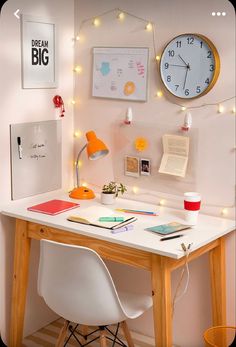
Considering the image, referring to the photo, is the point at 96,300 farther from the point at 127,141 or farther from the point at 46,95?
the point at 46,95

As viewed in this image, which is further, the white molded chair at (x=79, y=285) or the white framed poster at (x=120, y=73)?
the white framed poster at (x=120, y=73)

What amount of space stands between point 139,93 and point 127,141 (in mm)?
276

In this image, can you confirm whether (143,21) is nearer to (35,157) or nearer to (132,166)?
(132,166)

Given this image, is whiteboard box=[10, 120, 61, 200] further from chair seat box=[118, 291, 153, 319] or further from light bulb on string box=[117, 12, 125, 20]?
chair seat box=[118, 291, 153, 319]

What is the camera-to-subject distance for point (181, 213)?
111 inches

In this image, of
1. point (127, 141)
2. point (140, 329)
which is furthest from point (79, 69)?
point (140, 329)

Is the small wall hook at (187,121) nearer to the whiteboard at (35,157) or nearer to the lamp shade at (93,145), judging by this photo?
the lamp shade at (93,145)

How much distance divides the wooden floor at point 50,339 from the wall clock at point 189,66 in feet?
4.50

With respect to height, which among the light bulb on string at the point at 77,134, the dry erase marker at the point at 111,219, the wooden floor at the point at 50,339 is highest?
the light bulb on string at the point at 77,134

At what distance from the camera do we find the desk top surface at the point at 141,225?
236 cm

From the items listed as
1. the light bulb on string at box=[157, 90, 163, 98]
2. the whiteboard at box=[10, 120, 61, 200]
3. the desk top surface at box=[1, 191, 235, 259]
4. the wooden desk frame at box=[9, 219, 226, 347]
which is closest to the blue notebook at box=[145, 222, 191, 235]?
the desk top surface at box=[1, 191, 235, 259]

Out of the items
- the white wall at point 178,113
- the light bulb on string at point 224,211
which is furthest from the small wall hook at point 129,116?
the light bulb on string at point 224,211

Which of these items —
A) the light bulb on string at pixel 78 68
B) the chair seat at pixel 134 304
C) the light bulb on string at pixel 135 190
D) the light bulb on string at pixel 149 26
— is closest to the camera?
the chair seat at pixel 134 304

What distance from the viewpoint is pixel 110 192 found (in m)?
2.97
